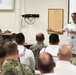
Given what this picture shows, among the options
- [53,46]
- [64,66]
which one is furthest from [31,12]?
[64,66]

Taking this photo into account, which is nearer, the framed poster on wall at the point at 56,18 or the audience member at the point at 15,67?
the audience member at the point at 15,67

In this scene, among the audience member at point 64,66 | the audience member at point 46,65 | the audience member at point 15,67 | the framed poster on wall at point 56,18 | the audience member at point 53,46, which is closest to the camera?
the audience member at point 46,65

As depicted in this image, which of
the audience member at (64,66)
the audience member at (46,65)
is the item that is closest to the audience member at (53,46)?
the audience member at (64,66)

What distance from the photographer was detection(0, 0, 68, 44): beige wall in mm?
7840

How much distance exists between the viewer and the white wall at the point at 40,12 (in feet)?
25.6

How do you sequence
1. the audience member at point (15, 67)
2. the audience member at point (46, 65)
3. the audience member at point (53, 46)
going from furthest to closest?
the audience member at point (53, 46), the audience member at point (15, 67), the audience member at point (46, 65)

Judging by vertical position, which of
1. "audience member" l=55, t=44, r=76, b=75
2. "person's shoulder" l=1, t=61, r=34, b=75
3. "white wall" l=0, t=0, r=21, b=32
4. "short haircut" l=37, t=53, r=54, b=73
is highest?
"white wall" l=0, t=0, r=21, b=32

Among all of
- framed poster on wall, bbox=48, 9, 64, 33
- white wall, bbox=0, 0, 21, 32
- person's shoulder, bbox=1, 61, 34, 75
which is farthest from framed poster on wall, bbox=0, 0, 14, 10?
person's shoulder, bbox=1, 61, 34, 75

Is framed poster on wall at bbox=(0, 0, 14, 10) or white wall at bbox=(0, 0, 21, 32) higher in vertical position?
framed poster on wall at bbox=(0, 0, 14, 10)

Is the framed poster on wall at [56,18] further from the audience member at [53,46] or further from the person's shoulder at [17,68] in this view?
the person's shoulder at [17,68]

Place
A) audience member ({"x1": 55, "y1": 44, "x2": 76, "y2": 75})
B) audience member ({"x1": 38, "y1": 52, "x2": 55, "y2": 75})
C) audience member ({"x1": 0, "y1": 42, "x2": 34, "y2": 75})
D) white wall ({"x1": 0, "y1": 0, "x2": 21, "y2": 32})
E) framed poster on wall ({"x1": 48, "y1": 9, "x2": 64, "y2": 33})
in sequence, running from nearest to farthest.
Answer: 1. audience member ({"x1": 38, "y1": 52, "x2": 55, "y2": 75})
2. audience member ({"x1": 55, "y1": 44, "x2": 76, "y2": 75})
3. audience member ({"x1": 0, "y1": 42, "x2": 34, "y2": 75})
4. framed poster on wall ({"x1": 48, "y1": 9, "x2": 64, "y2": 33})
5. white wall ({"x1": 0, "y1": 0, "x2": 21, "y2": 32})

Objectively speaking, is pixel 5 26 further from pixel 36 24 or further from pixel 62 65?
pixel 62 65

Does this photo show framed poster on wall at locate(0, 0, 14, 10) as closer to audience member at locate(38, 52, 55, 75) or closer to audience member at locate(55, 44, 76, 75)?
audience member at locate(55, 44, 76, 75)

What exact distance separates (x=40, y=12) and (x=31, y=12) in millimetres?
285
